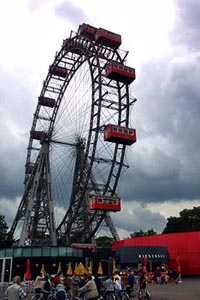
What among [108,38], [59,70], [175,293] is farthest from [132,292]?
[59,70]

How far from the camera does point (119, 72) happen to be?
46562mm

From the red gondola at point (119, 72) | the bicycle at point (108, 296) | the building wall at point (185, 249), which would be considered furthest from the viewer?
the red gondola at point (119, 72)

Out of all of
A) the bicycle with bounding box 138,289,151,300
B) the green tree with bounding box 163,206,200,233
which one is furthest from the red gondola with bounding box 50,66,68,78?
the bicycle with bounding box 138,289,151,300

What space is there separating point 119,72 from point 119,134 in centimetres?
816

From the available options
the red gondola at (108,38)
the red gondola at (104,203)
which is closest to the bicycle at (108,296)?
the red gondola at (104,203)

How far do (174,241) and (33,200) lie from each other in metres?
23.8

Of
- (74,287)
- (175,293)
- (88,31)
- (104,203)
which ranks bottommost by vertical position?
(175,293)

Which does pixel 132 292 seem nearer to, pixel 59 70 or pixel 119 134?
pixel 119 134

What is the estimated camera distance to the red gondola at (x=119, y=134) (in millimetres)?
44688

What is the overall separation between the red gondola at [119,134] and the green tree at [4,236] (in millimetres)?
23544

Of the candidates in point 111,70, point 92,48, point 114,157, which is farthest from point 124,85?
point 114,157

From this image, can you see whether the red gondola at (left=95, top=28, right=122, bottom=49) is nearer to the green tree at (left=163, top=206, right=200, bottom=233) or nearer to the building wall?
the building wall

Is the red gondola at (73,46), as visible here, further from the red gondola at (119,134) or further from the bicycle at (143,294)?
the bicycle at (143,294)

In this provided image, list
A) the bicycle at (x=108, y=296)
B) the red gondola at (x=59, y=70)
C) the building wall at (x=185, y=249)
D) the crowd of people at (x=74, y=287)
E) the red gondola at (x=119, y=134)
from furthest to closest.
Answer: the red gondola at (x=59, y=70) < the red gondola at (x=119, y=134) < the building wall at (x=185, y=249) < the bicycle at (x=108, y=296) < the crowd of people at (x=74, y=287)
